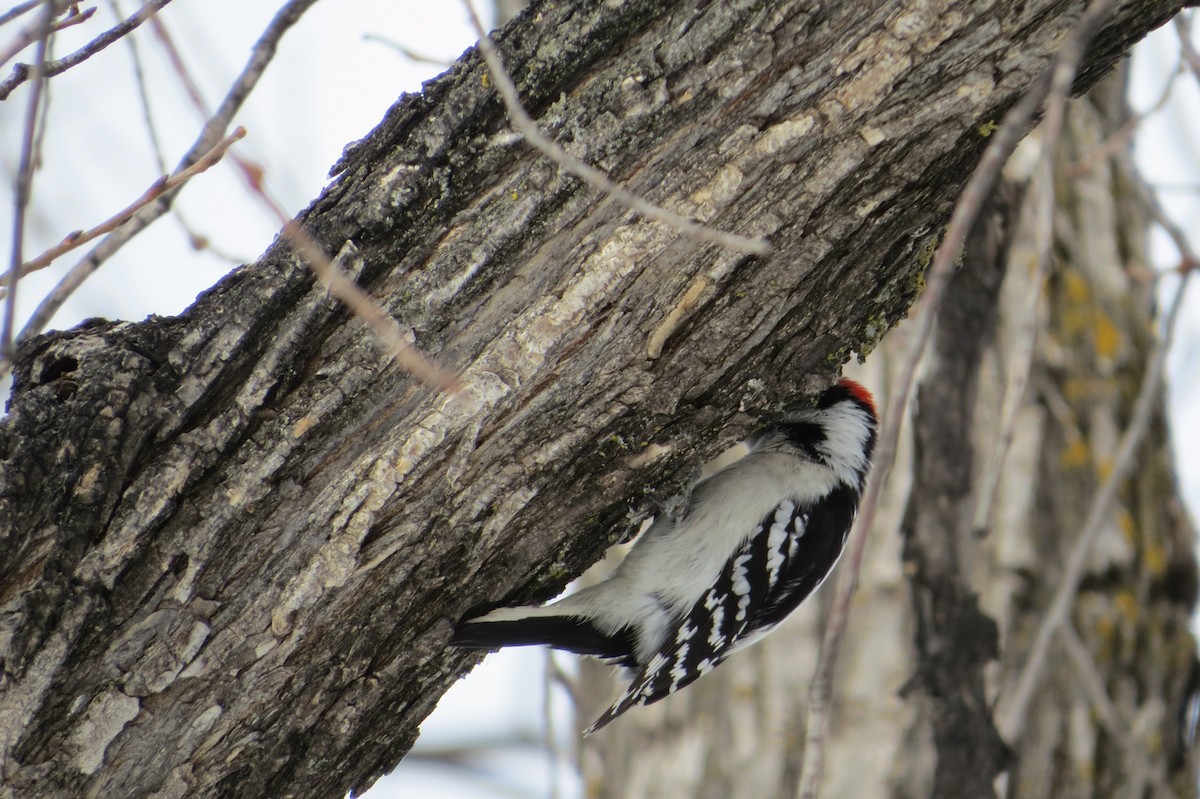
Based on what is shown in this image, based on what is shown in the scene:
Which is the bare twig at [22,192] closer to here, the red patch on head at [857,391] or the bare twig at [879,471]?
the bare twig at [879,471]

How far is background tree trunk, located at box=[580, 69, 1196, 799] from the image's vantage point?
4203mm

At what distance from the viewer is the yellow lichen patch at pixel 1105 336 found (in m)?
4.56

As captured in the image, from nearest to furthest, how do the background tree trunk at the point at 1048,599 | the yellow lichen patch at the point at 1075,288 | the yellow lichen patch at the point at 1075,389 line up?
the background tree trunk at the point at 1048,599 < the yellow lichen patch at the point at 1075,389 < the yellow lichen patch at the point at 1075,288

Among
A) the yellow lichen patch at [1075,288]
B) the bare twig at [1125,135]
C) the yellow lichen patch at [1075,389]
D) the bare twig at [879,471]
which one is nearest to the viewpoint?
the bare twig at [879,471]

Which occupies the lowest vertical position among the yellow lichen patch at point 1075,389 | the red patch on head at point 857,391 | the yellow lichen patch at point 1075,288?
the red patch on head at point 857,391

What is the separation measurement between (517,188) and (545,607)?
4.61ft

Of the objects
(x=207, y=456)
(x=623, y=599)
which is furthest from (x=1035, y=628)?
(x=207, y=456)

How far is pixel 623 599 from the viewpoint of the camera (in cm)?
382

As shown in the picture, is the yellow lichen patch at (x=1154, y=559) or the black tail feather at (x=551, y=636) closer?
the black tail feather at (x=551, y=636)

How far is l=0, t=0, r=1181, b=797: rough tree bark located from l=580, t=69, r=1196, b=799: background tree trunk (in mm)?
1731

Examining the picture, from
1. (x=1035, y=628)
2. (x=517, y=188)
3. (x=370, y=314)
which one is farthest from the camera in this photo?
(x=1035, y=628)

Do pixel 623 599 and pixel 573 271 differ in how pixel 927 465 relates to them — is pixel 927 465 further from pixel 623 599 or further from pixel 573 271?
pixel 573 271

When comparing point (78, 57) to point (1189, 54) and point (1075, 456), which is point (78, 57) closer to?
point (1189, 54)

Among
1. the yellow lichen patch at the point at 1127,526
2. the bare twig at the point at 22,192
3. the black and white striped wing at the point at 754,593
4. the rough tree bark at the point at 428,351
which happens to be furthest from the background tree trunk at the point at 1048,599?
the bare twig at the point at 22,192
